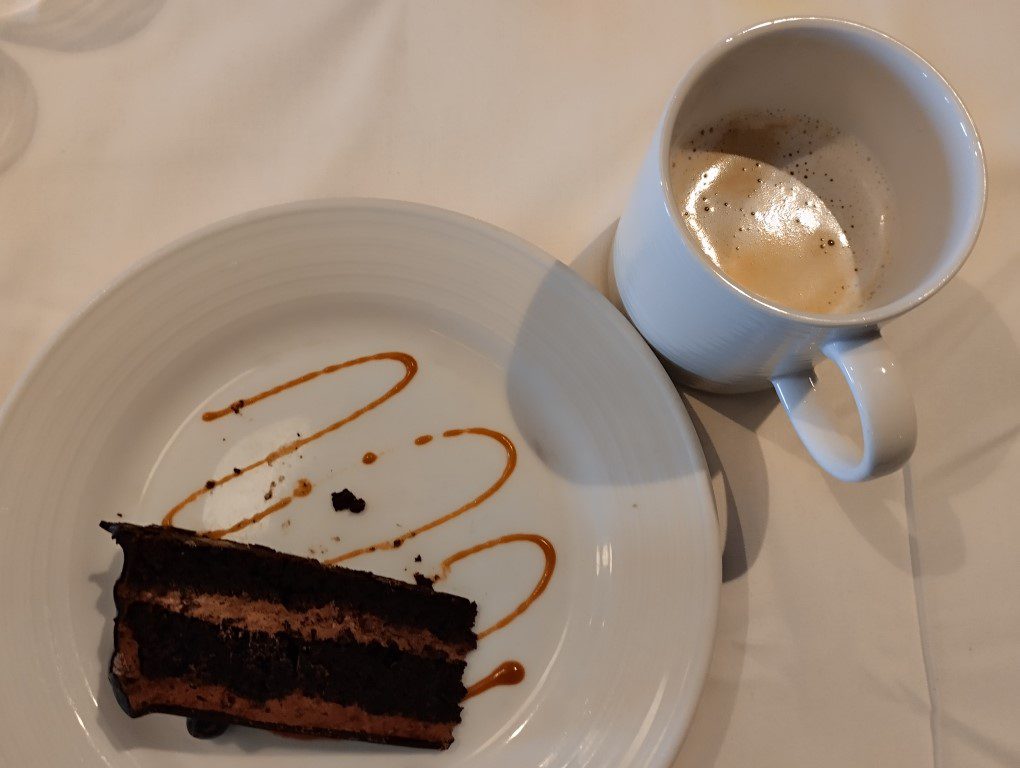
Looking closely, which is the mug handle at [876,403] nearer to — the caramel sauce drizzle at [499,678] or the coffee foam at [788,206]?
the coffee foam at [788,206]

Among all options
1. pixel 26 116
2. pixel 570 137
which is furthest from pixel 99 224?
pixel 570 137

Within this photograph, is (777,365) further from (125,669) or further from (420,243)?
(125,669)

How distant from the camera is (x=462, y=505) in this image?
106 centimetres

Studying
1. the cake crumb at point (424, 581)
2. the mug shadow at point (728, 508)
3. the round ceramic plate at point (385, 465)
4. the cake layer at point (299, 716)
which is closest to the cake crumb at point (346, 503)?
the round ceramic plate at point (385, 465)

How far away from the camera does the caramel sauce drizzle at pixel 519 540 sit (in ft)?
3.37

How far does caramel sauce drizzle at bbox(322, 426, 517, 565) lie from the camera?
3.46 feet

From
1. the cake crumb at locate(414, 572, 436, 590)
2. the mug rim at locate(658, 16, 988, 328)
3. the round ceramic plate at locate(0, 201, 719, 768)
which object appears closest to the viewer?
the mug rim at locate(658, 16, 988, 328)

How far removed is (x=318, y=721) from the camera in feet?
3.24

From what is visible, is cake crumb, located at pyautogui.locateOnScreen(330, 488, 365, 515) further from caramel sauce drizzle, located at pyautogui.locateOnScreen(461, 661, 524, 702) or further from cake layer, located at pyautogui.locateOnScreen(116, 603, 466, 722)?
caramel sauce drizzle, located at pyautogui.locateOnScreen(461, 661, 524, 702)

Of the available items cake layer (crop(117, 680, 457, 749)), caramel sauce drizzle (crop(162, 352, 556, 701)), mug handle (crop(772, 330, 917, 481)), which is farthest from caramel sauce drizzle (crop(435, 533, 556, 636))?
mug handle (crop(772, 330, 917, 481))

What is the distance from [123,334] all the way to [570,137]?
744 mm

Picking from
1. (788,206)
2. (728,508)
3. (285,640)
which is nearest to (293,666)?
(285,640)

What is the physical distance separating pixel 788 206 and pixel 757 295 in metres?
0.31

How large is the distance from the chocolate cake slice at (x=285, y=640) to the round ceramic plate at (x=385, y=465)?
3 cm
